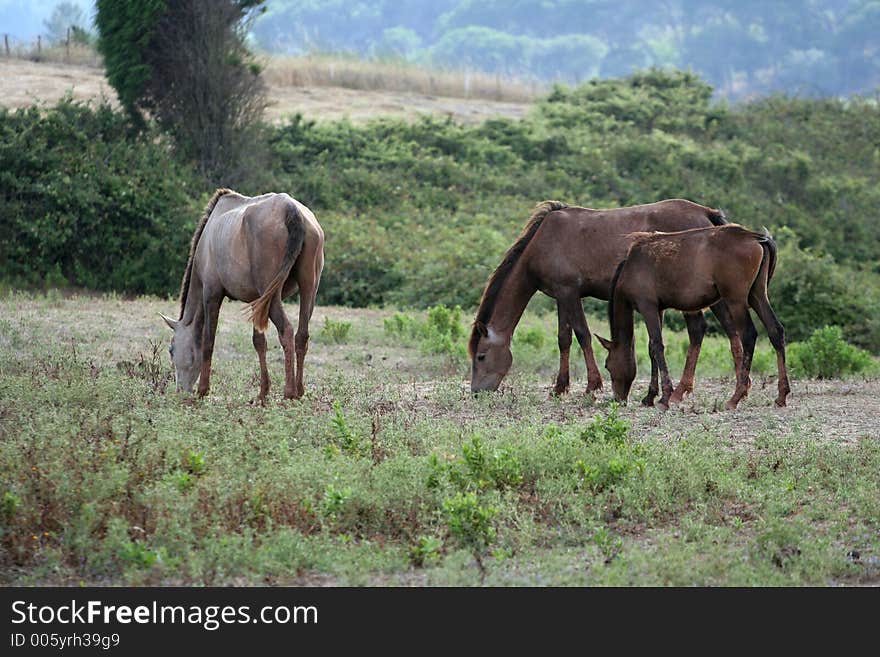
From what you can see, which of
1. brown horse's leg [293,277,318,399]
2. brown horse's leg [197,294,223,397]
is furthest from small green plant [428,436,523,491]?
brown horse's leg [197,294,223,397]

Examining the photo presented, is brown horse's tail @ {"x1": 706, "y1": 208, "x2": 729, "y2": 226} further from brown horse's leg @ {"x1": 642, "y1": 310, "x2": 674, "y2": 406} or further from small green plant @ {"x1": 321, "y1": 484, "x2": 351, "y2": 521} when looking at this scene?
small green plant @ {"x1": 321, "y1": 484, "x2": 351, "y2": 521}

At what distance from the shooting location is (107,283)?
760 inches

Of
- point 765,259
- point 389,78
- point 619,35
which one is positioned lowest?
point 765,259

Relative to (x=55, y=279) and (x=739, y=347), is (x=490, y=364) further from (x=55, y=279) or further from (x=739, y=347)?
(x=55, y=279)

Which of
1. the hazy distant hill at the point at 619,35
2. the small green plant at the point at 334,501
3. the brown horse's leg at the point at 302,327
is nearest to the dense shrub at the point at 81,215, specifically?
the brown horse's leg at the point at 302,327

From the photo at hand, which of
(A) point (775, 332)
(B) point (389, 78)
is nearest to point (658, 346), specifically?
(A) point (775, 332)

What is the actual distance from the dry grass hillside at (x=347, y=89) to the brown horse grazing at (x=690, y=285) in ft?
59.4

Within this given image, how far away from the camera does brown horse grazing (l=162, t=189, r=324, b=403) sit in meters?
9.88

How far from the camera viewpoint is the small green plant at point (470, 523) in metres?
6.34

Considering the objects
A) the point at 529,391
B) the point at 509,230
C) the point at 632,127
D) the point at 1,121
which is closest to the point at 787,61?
the point at 632,127

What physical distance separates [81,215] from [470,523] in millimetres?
14546

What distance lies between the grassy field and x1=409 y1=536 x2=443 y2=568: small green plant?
0.01 m

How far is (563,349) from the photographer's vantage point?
37.3 feet

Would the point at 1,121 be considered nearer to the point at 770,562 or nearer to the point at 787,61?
the point at 770,562
